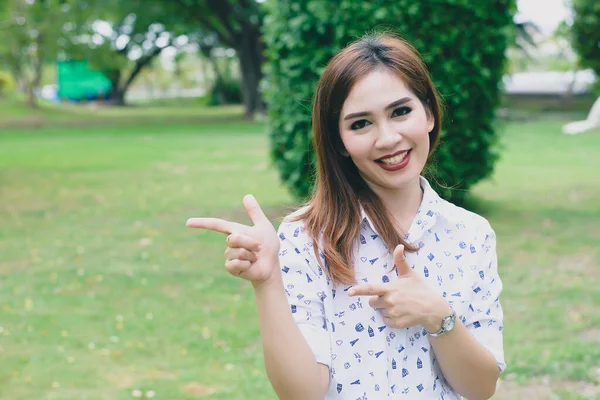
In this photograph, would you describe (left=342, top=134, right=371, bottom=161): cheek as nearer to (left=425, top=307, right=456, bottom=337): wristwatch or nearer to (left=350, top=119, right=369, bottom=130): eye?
(left=350, top=119, right=369, bottom=130): eye

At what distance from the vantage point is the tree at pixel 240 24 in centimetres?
2598

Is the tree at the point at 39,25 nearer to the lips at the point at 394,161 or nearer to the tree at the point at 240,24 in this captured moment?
the tree at the point at 240,24

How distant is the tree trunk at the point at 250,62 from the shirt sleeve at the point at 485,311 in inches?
997

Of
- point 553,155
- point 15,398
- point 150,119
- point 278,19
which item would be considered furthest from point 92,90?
point 15,398

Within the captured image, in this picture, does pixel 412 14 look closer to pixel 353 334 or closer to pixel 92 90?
pixel 353 334

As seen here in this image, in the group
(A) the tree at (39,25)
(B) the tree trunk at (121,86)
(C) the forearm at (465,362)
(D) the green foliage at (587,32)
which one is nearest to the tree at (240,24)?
(A) the tree at (39,25)

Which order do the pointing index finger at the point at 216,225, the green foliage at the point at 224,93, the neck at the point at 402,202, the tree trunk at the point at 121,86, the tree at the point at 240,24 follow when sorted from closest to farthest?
the pointing index finger at the point at 216,225 → the neck at the point at 402,202 → the tree at the point at 240,24 → the green foliage at the point at 224,93 → the tree trunk at the point at 121,86

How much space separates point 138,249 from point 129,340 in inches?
102

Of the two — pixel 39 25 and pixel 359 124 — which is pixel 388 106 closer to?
pixel 359 124

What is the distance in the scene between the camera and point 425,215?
2.04 meters

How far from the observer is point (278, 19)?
773 cm

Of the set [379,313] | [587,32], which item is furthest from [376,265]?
[587,32]

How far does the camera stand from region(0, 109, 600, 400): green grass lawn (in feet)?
14.1

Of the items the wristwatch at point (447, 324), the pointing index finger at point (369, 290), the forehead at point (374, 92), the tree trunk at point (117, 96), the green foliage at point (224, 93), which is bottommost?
the tree trunk at point (117, 96)
